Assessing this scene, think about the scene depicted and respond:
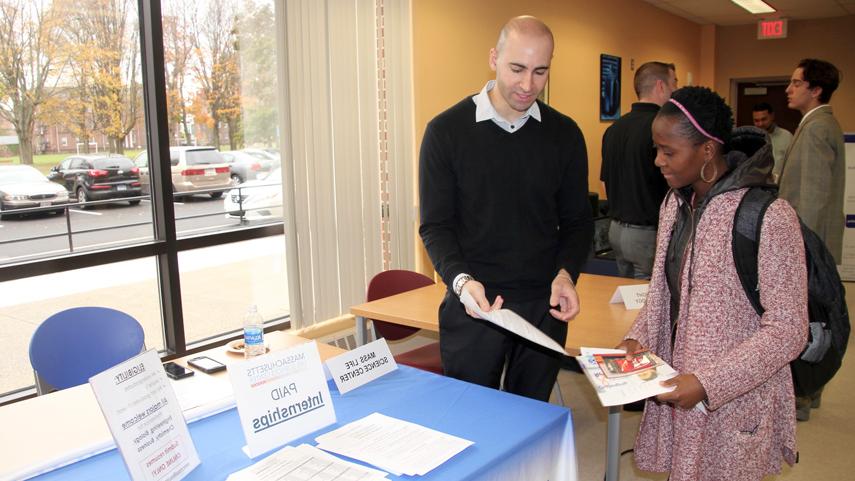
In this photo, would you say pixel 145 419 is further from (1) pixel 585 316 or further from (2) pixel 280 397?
(1) pixel 585 316

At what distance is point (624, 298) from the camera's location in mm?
3137

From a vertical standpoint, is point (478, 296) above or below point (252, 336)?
above

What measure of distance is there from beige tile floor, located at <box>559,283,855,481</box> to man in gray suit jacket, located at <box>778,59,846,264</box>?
1001 mm

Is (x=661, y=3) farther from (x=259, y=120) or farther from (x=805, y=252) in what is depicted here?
(x=805, y=252)

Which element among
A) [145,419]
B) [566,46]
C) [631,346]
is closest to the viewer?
[145,419]

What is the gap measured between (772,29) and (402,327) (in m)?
8.51

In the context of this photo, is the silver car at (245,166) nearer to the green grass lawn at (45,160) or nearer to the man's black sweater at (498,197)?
the green grass lawn at (45,160)

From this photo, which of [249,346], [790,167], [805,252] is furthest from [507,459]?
[790,167]

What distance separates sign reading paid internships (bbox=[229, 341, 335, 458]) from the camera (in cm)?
157

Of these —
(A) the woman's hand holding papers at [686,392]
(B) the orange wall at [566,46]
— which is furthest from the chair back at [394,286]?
(A) the woman's hand holding papers at [686,392]

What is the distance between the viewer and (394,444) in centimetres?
160

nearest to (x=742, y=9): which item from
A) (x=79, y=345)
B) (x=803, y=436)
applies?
(x=803, y=436)

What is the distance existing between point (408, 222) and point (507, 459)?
12.2 ft

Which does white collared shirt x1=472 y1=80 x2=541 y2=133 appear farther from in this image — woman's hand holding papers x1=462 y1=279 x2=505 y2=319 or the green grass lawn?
the green grass lawn
